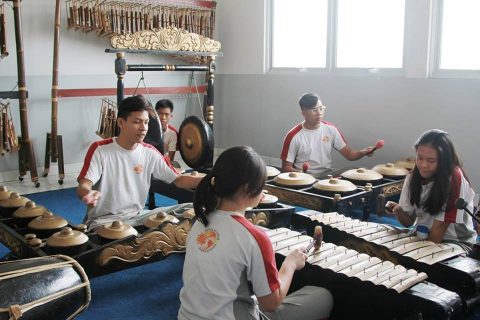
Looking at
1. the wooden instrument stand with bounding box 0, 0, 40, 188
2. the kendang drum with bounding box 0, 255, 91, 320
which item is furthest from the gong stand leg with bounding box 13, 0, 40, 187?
the kendang drum with bounding box 0, 255, 91, 320

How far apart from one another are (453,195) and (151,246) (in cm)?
146

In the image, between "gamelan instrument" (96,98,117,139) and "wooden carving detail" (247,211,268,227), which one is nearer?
"wooden carving detail" (247,211,268,227)

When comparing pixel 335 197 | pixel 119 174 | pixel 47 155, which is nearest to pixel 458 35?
pixel 335 197

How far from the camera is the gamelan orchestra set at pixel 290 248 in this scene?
1742 millimetres

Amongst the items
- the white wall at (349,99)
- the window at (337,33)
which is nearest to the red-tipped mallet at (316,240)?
the white wall at (349,99)

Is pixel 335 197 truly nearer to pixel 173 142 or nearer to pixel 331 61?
pixel 173 142

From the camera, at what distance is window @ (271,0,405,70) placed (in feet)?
16.7

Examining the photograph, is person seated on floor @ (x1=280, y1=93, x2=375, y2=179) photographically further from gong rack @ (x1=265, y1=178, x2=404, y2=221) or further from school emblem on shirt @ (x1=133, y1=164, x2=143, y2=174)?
school emblem on shirt @ (x1=133, y1=164, x2=143, y2=174)

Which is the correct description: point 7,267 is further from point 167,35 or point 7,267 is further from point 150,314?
point 167,35

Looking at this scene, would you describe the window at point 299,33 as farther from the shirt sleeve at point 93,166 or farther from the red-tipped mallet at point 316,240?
the red-tipped mallet at point 316,240

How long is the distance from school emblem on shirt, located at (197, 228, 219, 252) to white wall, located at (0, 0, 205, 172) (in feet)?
14.2

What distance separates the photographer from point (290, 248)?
2.25 meters

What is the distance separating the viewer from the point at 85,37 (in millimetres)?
5664

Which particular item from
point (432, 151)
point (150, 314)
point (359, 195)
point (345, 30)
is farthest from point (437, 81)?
point (150, 314)
